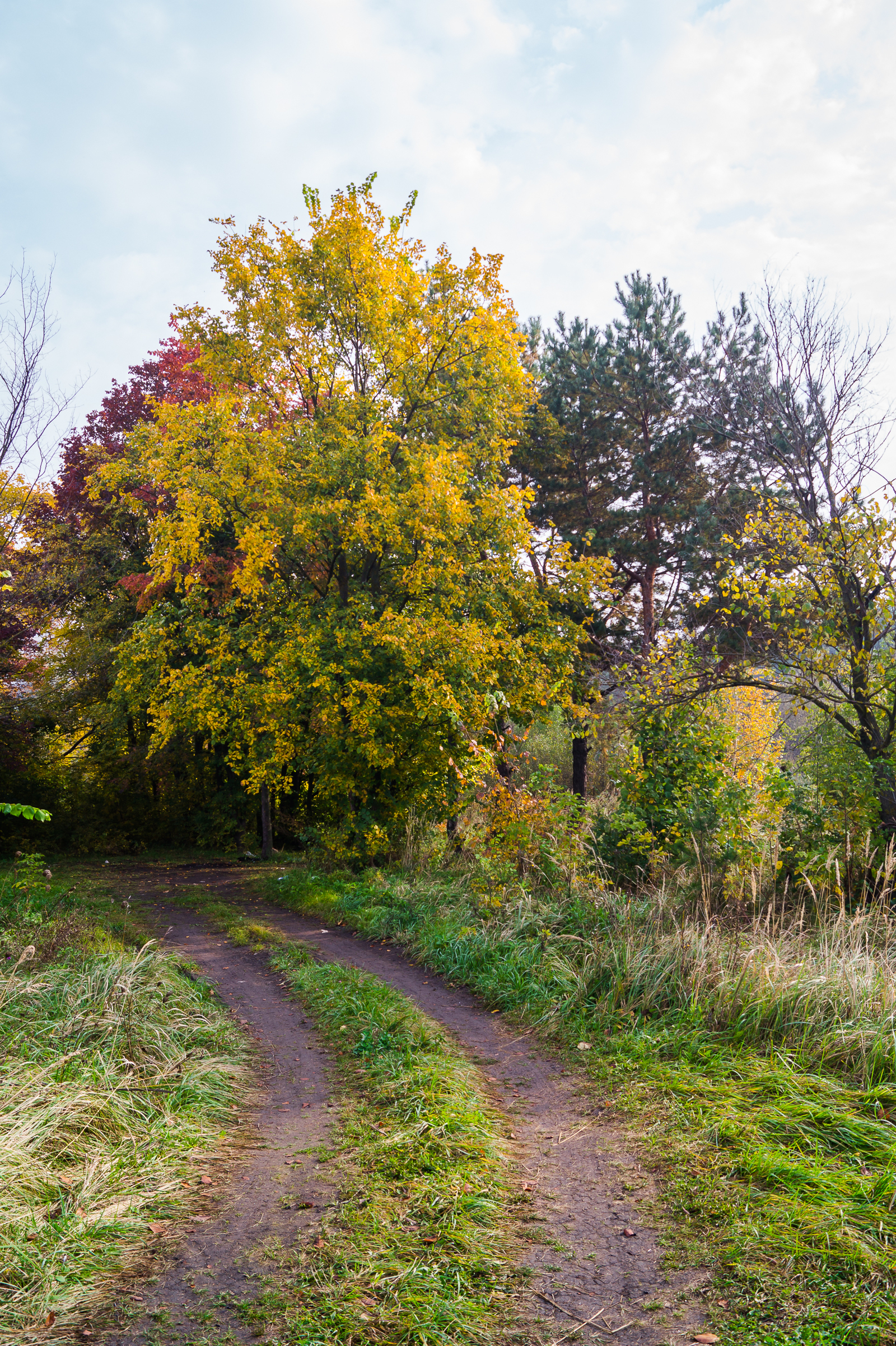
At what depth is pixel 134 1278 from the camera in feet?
9.37

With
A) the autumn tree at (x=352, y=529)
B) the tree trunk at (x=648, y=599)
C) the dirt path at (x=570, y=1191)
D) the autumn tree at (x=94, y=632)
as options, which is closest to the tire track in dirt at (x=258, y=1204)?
the dirt path at (x=570, y=1191)

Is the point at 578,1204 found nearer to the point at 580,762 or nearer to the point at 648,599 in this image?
the point at 580,762

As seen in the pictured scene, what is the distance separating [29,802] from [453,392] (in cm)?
1230

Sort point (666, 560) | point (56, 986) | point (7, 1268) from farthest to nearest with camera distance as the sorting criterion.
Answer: point (666, 560), point (56, 986), point (7, 1268)

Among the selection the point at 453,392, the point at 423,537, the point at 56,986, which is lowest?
the point at 56,986

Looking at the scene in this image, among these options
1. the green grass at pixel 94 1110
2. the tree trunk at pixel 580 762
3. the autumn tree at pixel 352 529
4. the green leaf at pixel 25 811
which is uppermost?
the autumn tree at pixel 352 529

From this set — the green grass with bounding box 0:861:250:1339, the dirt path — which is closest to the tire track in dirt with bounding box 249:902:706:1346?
the dirt path

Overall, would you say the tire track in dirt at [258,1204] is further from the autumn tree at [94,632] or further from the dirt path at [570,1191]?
the autumn tree at [94,632]

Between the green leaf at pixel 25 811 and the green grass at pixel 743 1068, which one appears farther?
the green leaf at pixel 25 811

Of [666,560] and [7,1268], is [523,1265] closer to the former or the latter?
[7,1268]

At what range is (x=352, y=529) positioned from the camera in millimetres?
10719

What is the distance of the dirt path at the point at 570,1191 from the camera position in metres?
2.71

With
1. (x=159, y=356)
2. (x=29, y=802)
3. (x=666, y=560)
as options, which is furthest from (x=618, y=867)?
(x=159, y=356)

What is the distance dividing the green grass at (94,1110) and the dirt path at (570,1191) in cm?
42
